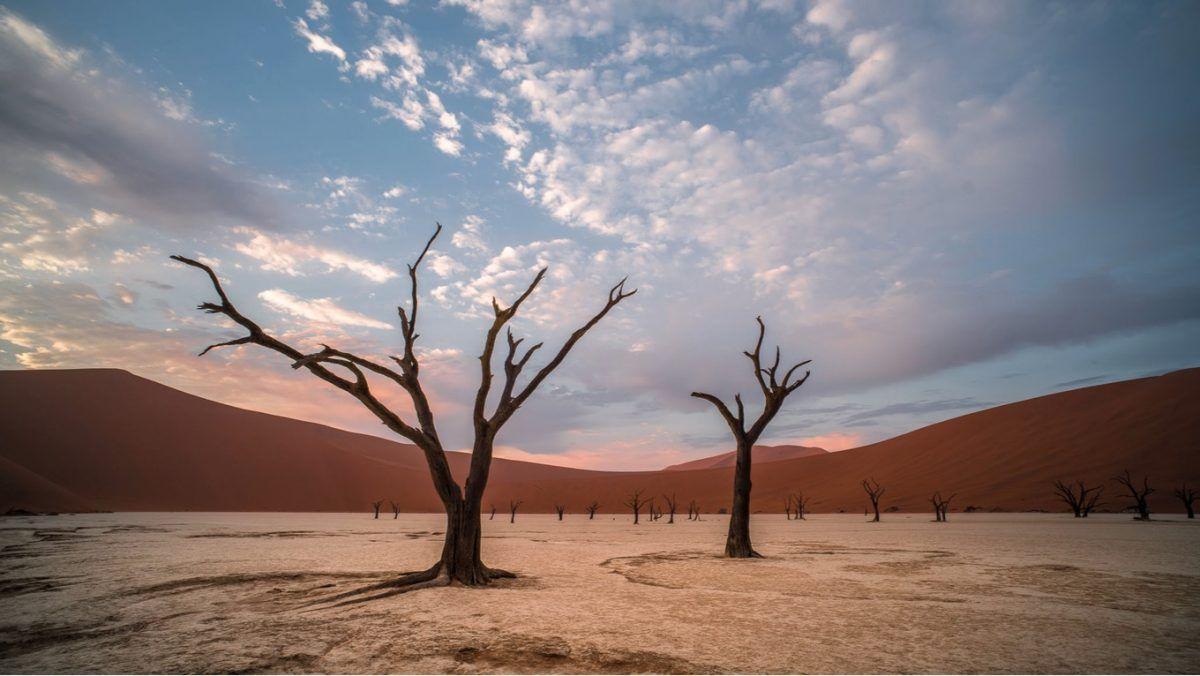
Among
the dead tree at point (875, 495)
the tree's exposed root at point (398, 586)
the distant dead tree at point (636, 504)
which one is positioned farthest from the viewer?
the distant dead tree at point (636, 504)

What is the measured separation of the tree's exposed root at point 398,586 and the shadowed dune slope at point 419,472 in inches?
2022

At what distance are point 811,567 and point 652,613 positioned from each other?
21.6 ft

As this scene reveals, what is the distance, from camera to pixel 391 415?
30.9ft

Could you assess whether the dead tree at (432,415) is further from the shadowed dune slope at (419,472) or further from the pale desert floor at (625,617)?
the shadowed dune slope at (419,472)

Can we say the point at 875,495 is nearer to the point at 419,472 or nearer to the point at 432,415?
the point at 432,415

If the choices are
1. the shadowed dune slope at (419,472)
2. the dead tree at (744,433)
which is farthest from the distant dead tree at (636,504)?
the dead tree at (744,433)

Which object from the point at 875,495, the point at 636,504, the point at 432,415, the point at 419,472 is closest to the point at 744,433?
the point at 432,415

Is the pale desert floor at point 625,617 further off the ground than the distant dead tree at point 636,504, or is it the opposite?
the pale desert floor at point 625,617

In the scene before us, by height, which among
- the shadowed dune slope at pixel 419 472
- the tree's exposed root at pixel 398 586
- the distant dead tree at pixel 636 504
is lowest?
the distant dead tree at pixel 636 504

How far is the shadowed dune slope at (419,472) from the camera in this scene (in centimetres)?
4888

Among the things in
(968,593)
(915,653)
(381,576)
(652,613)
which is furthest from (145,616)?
(968,593)

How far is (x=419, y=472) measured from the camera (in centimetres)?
9381

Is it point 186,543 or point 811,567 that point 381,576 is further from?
point 186,543

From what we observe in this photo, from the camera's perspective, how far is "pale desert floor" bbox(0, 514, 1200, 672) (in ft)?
16.1
